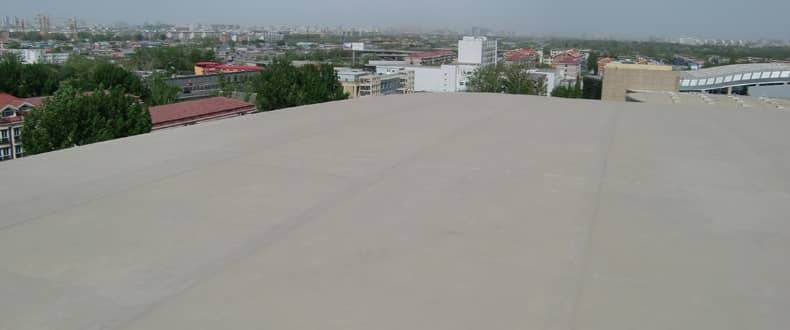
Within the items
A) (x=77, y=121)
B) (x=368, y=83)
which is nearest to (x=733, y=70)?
(x=368, y=83)

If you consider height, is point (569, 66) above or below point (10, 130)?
above

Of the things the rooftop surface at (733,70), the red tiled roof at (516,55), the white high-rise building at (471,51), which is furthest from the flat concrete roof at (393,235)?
the red tiled roof at (516,55)

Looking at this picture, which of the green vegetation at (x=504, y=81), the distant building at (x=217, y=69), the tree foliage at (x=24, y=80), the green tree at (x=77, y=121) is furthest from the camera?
the distant building at (x=217, y=69)

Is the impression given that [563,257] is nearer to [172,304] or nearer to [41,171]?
[172,304]

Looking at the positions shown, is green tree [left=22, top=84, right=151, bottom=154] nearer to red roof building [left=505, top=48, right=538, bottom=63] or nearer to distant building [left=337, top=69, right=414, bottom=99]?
distant building [left=337, top=69, right=414, bottom=99]

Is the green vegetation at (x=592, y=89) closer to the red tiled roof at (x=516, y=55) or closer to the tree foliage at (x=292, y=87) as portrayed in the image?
the tree foliage at (x=292, y=87)

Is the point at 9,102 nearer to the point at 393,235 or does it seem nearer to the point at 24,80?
the point at 24,80
